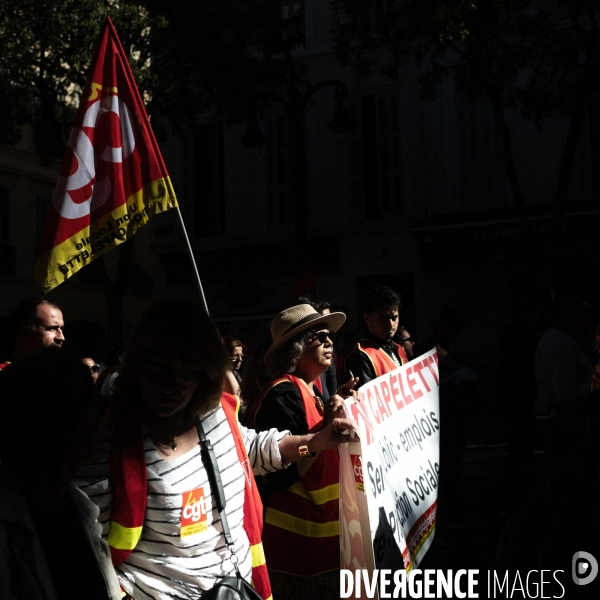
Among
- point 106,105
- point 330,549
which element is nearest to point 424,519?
point 330,549

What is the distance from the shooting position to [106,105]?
4484 mm

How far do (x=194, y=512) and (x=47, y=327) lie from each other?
7.33 ft

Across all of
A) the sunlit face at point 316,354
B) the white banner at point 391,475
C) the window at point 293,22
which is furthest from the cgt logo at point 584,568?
the window at point 293,22

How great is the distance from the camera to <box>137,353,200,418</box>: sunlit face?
2.37 m

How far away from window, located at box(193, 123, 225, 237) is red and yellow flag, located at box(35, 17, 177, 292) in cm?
1528

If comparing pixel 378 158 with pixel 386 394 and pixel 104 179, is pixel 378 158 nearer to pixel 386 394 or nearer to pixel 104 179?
pixel 104 179

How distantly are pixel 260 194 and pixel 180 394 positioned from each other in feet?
56.1

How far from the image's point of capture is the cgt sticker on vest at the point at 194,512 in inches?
89.7

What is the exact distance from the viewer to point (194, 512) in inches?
90.7

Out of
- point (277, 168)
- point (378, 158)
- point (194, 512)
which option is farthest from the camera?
point (277, 168)

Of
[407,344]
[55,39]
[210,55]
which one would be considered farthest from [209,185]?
[407,344]

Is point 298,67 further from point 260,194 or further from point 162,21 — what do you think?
point 162,21

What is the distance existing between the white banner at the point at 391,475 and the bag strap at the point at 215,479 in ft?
2.05

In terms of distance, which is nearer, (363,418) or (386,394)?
(363,418)
